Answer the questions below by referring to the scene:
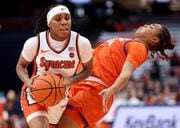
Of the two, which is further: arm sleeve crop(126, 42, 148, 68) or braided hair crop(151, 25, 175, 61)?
braided hair crop(151, 25, 175, 61)

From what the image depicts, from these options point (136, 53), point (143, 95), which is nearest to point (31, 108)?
point (136, 53)

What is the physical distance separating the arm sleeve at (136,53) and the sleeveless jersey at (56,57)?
1.44ft

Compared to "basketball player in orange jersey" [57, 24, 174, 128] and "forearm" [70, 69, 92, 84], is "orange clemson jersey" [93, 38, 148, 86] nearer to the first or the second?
"basketball player in orange jersey" [57, 24, 174, 128]

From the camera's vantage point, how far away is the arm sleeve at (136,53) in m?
4.77

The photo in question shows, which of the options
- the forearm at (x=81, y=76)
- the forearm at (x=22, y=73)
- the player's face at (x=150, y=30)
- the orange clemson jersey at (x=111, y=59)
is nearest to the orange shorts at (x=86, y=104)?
the orange clemson jersey at (x=111, y=59)

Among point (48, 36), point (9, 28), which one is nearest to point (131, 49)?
point (48, 36)

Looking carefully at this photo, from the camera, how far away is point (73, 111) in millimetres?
5074

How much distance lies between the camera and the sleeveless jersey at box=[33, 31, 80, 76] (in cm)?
482

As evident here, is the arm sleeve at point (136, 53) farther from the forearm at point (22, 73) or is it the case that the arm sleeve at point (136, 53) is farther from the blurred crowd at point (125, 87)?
the blurred crowd at point (125, 87)

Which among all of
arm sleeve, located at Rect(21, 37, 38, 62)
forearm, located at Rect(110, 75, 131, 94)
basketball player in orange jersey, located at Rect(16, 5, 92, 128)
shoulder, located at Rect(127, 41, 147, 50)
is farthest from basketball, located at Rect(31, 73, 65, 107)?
shoulder, located at Rect(127, 41, 147, 50)

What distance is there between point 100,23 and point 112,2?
13.8ft

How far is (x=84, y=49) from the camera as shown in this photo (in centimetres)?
489

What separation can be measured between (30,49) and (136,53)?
851 mm

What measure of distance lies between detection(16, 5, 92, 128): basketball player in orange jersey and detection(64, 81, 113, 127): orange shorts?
0.65 ft
